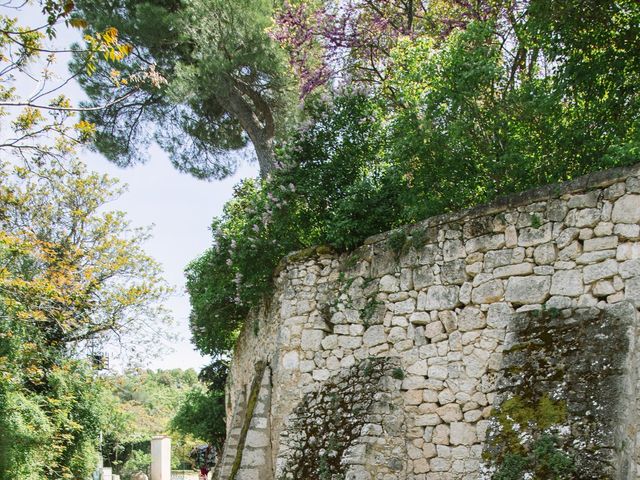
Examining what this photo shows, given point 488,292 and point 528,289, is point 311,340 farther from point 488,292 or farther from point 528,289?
point 528,289

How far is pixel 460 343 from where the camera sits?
6703mm

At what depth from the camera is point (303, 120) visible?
10.4 m

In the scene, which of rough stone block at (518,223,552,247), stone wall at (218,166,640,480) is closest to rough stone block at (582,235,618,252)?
stone wall at (218,166,640,480)

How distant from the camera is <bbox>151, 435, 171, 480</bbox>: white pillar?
20.1m

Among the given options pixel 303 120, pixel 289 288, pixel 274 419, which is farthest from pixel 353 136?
pixel 274 419

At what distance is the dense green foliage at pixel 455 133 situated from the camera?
291 inches

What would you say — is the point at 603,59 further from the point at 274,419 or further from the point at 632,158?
the point at 274,419

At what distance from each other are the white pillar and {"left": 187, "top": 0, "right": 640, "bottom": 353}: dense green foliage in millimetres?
11943

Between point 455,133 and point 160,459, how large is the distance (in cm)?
1576

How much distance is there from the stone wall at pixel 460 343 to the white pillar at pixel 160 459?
40.4ft

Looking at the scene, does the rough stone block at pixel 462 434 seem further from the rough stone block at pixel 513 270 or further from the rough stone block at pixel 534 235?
the rough stone block at pixel 534 235

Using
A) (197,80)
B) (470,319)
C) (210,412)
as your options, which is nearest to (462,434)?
(470,319)

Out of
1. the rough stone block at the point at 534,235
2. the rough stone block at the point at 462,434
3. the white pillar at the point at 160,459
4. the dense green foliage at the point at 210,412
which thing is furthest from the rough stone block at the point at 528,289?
the white pillar at the point at 160,459

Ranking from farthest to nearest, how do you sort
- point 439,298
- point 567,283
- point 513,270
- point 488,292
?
point 439,298 < point 488,292 < point 513,270 < point 567,283
